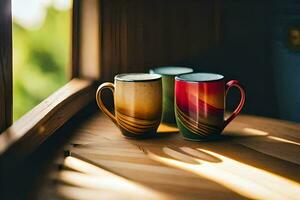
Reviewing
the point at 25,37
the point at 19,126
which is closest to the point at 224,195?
the point at 19,126

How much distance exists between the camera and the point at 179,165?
98 centimetres

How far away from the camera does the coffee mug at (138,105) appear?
1115mm

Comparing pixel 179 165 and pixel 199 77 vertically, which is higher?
pixel 199 77

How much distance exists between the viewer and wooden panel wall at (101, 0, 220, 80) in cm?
141

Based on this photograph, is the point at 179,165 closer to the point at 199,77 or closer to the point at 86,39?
the point at 199,77

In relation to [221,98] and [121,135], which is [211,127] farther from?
[121,135]

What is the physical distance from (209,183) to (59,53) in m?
1.23

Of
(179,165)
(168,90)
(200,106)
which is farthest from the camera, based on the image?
(168,90)

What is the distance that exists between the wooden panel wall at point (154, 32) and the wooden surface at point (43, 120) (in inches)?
4.8

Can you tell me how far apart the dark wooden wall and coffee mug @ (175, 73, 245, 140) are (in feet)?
1.02

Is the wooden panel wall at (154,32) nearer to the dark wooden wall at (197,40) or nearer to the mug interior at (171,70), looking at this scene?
the dark wooden wall at (197,40)

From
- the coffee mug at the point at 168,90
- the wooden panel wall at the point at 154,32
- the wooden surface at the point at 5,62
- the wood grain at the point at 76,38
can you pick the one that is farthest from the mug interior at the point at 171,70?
the wooden surface at the point at 5,62

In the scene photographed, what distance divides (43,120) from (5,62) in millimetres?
172

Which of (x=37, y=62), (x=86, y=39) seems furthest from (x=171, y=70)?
(x=37, y=62)
